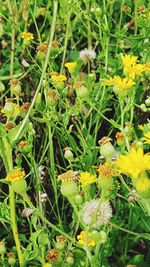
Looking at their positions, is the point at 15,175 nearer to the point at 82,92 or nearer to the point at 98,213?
the point at 98,213

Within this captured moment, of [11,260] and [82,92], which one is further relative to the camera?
[82,92]

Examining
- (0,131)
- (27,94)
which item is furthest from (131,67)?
(27,94)

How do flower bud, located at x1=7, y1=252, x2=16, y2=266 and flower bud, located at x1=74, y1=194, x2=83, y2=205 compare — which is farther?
flower bud, located at x1=7, y1=252, x2=16, y2=266

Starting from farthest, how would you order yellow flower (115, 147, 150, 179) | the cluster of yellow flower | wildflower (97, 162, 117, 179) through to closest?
the cluster of yellow flower < wildflower (97, 162, 117, 179) < yellow flower (115, 147, 150, 179)

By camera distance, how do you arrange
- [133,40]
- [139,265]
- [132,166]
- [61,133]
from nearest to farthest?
[132,166] < [139,265] < [61,133] < [133,40]

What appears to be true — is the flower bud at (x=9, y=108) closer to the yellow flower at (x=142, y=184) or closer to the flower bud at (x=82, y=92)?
the flower bud at (x=82, y=92)

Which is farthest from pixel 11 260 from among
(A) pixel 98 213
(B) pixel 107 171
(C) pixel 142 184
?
(C) pixel 142 184

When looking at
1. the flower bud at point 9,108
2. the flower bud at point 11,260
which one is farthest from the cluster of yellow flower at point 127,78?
the flower bud at point 11,260

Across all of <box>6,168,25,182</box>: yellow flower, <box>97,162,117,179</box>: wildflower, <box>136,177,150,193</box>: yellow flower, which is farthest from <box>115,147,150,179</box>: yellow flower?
<box>6,168,25,182</box>: yellow flower

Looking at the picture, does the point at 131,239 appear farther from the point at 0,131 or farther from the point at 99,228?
the point at 0,131

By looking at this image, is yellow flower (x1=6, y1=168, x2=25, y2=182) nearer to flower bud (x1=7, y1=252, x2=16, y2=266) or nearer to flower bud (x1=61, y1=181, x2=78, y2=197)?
flower bud (x1=61, y1=181, x2=78, y2=197)

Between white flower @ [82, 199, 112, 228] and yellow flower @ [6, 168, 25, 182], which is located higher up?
yellow flower @ [6, 168, 25, 182]
